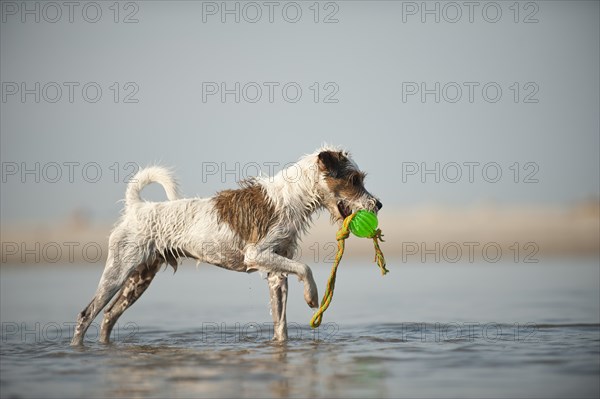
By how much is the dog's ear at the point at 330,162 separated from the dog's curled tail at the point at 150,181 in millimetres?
2583

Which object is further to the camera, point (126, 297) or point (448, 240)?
point (448, 240)

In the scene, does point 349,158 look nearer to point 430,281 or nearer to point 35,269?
point 430,281

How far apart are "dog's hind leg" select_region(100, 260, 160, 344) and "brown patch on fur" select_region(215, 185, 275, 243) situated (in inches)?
58.0

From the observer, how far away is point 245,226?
39.5 feet

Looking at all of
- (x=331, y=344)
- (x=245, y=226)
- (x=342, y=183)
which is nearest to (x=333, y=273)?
(x=331, y=344)

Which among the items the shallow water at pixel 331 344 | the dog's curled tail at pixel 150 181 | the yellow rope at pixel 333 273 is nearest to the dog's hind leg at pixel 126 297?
the shallow water at pixel 331 344

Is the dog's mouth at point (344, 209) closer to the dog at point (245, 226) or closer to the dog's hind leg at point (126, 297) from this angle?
the dog at point (245, 226)

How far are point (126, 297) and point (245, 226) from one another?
226 centimetres

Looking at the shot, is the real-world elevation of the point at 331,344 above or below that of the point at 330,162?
below

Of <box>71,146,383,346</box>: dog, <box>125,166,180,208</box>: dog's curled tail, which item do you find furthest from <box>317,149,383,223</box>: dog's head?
<box>125,166,180,208</box>: dog's curled tail

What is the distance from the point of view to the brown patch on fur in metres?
11.9

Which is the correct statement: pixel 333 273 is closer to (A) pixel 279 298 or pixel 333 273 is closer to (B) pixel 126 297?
(A) pixel 279 298

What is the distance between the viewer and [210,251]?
39.9 ft

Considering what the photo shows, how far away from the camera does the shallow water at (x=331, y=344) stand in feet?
28.8
